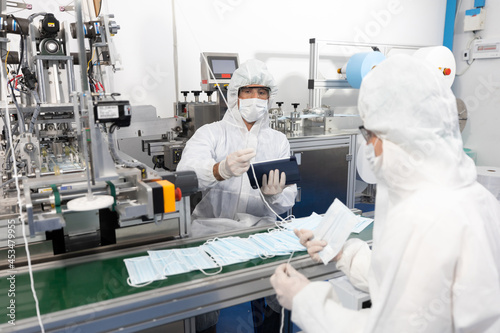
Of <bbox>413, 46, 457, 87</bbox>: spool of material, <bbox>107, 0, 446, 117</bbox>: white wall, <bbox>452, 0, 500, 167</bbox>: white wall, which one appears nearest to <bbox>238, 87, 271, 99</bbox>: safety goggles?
<bbox>107, 0, 446, 117</bbox>: white wall

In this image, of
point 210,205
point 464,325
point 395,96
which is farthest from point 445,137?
point 210,205

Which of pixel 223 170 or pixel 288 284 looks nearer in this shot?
pixel 288 284

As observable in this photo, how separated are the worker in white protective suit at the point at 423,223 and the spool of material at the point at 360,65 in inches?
101

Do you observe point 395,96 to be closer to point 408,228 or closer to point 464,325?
point 408,228

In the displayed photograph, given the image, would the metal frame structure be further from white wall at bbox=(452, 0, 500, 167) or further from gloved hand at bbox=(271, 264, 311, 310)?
white wall at bbox=(452, 0, 500, 167)

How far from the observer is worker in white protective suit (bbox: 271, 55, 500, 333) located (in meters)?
0.73

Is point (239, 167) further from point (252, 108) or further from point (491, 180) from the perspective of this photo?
point (491, 180)

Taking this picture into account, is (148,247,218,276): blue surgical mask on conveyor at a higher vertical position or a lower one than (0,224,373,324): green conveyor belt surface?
higher

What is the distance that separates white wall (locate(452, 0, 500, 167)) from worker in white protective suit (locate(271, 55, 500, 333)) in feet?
13.1

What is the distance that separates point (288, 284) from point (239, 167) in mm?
706

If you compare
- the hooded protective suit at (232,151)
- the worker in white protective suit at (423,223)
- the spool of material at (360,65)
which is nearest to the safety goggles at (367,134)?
the worker in white protective suit at (423,223)

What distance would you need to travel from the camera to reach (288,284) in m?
0.98

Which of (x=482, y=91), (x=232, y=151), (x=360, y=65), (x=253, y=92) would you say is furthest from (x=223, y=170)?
(x=482, y=91)

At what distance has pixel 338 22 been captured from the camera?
385 cm
